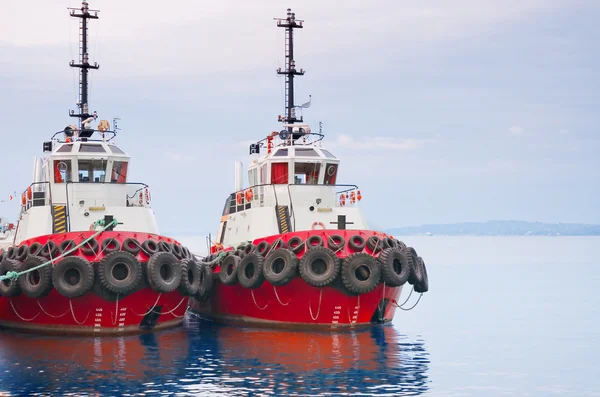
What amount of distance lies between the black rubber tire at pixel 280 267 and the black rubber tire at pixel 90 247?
5.21 meters

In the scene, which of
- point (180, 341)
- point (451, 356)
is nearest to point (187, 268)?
point (180, 341)

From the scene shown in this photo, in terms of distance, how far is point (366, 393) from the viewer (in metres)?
20.9

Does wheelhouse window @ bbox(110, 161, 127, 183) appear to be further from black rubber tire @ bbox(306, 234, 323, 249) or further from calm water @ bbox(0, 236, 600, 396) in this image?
black rubber tire @ bbox(306, 234, 323, 249)

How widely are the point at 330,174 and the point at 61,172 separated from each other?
32.6 feet

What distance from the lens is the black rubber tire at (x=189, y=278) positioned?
2888 centimetres

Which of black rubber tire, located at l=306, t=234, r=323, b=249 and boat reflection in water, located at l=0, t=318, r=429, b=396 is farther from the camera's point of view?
black rubber tire, located at l=306, t=234, r=323, b=249

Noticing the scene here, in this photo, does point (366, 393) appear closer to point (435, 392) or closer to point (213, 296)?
point (435, 392)

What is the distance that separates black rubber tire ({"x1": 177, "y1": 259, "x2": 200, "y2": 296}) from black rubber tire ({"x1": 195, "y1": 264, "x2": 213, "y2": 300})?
0.93 feet

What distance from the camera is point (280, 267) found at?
2911 cm

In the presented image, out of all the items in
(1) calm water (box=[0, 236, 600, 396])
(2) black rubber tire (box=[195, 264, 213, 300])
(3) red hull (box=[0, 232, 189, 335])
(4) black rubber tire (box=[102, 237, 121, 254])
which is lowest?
(1) calm water (box=[0, 236, 600, 396])

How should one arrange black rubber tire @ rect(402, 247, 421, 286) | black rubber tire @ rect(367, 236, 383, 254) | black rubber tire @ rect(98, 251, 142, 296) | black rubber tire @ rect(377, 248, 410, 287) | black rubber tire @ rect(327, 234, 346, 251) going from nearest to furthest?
black rubber tire @ rect(98, 251, 142, 296) → black rubber tire @ rect(377, 248, 410, 287) → black rubber tire @ rect(327, 234, 346, 251) → black rubber tire @ rect(367, 236, 383, 254) → black rubber tire @ rect(402, 247, 421, 286)

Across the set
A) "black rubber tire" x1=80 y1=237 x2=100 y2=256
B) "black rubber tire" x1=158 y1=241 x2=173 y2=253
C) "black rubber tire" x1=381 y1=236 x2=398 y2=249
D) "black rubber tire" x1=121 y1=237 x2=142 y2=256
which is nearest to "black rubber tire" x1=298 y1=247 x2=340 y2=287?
"black rubber tire" x1=381 y1=236 x2=398 y2=249

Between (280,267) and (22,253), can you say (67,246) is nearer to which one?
(22,253)

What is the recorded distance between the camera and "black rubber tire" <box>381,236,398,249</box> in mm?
29688
